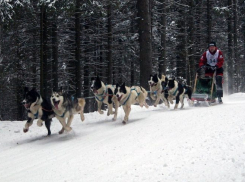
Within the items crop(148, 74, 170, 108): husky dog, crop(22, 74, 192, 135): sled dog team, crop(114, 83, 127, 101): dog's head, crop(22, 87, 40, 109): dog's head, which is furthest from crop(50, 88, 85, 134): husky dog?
crop(148, 74, 170, 108): husky dog

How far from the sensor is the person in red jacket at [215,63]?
10607mm

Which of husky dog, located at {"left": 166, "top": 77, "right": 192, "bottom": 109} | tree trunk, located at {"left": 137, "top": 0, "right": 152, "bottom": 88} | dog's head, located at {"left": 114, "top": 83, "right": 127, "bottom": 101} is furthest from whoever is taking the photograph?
tree trunk, located at {"left": 137, "top": 0, "right": 152, "bottom": 88}

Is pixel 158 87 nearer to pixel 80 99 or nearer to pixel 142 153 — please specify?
pixel 80 99

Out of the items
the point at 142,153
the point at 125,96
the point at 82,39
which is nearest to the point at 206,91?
the point at 125,96

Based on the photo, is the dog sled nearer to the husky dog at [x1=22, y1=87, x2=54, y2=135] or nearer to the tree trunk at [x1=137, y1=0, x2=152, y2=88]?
the tree trunk at [x1=137, y1=0, x2=152, y2=88]

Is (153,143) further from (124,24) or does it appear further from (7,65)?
(124,24)

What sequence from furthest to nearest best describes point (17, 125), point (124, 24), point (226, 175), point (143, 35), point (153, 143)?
1. point (124, 24)
2. point (143, 35)
3. point (17, 125)
4. point (153, 143)
5. point (226, 175)

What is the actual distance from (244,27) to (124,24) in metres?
15.3

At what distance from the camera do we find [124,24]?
2372cm

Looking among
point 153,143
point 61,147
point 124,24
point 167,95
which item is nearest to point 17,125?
point 61,147

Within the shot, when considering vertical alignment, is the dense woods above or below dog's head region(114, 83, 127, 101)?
above

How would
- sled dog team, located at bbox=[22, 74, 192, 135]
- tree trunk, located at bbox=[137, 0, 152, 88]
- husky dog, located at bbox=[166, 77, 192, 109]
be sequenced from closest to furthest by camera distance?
sled dog team, located at bbox=[22, 74, 192, 135] → husky dog, located at bbox=[166, 77, 192, 109] → tree trunk, located at bbox=[137, 0, 152, 88]

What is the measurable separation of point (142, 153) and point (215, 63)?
23.0 ft

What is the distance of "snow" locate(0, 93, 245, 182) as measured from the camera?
403 centimetres
